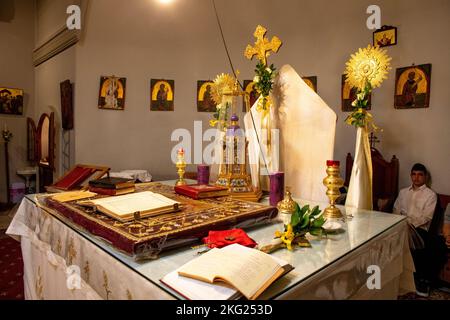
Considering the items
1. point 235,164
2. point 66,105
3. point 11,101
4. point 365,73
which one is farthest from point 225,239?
point 11,101

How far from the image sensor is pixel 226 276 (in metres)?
1.03

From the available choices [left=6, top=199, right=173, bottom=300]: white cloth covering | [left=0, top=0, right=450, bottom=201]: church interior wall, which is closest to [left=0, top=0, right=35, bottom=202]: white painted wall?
[left=0, top=0, right=450, bottom=201]: church interior wall

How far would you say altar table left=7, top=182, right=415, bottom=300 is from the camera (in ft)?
3.88

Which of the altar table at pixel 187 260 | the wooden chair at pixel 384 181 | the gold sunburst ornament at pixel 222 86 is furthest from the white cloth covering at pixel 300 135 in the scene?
the wooden chair at pixel 384 181

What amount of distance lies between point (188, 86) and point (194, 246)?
522 centimetres

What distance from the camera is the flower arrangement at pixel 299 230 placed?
4.91 feet

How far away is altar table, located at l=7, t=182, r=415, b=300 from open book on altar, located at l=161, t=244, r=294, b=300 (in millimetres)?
38

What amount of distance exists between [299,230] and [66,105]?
5395 millimetres

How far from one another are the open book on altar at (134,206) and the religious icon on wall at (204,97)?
465 cm

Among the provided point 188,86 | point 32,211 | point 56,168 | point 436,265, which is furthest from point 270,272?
point 56,168

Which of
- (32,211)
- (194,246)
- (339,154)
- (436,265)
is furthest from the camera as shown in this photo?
(339,154)

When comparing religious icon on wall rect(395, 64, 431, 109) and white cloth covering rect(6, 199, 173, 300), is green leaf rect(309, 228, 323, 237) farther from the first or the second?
religious icon on wall rect(395, 64, 431, 109)
